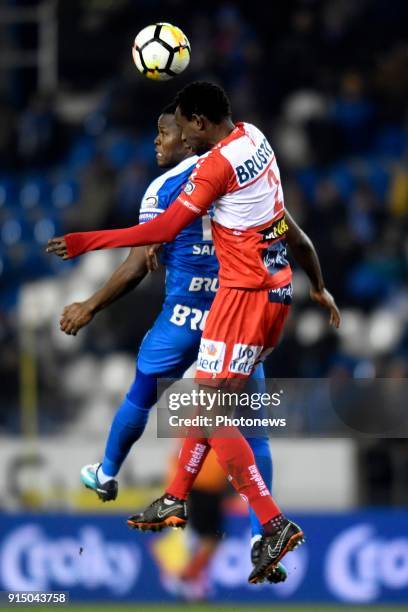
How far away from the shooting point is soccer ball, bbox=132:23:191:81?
342 inches

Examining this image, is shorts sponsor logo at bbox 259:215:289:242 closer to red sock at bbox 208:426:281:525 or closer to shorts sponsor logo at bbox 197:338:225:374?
shorts sponsor logo at bbox 197:338:225:374

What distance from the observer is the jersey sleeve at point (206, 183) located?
802 cm

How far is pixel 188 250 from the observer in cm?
885

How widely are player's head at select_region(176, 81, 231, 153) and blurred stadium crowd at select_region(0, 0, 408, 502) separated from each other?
255 inches

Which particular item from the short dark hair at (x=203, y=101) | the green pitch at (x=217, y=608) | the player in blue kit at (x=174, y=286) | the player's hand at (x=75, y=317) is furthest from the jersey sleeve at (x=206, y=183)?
the green pitch at (x=217, y=608)

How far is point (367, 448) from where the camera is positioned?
14234 mm

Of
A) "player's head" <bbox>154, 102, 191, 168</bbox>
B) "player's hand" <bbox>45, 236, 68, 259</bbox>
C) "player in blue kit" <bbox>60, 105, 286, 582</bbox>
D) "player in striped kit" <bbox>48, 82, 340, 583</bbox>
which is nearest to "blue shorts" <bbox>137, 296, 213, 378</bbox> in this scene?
"player in blue kit" <bbox>60, 105, 286, 582</bbox>

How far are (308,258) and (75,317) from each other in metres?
1.51

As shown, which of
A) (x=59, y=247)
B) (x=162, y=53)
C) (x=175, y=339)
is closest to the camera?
(x=59, y=247)

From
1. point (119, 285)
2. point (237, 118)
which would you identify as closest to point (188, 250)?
point (119, 285)

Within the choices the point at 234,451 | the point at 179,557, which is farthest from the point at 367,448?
the point at 234,451

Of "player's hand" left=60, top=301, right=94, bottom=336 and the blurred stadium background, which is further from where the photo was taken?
the blurred stadium background

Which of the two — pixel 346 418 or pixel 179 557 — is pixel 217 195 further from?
pixel 179 557

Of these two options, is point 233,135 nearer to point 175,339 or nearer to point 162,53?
point 162,53
